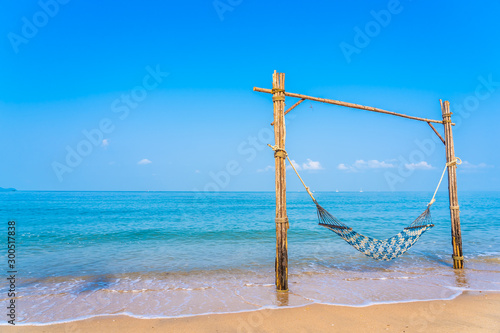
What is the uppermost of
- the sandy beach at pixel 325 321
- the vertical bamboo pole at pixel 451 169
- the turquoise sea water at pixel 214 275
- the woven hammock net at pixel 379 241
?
the vertical bamboo pole at pixel 451 169

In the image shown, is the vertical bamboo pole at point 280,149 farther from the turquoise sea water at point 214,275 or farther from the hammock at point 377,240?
the turquoise sea water at point 214,275

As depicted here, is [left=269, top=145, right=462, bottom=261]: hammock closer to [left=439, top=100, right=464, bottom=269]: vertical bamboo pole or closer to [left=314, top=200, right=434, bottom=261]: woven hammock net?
[left=314, top=200, right=434, bottom=261]: woven hammock net

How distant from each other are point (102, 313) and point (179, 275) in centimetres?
305

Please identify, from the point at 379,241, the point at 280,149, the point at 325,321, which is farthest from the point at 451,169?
the point at 325,321

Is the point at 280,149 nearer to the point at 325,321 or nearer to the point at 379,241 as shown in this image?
the point at 325,321

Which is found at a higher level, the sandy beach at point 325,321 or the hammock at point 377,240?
the hammock at point 377,240

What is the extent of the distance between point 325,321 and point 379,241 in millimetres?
3232

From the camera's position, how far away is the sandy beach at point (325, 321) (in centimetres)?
432

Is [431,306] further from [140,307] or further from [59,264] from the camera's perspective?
[59,264]

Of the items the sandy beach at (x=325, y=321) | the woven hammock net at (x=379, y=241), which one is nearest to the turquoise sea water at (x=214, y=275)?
the sandy beach at (x=325, y=321)

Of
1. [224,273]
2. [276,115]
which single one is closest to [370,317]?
[276,115]

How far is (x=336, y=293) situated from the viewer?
20.1 feet

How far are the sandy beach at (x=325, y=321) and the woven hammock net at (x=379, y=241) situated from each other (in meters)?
1.46

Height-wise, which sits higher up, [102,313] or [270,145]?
[270,145]
